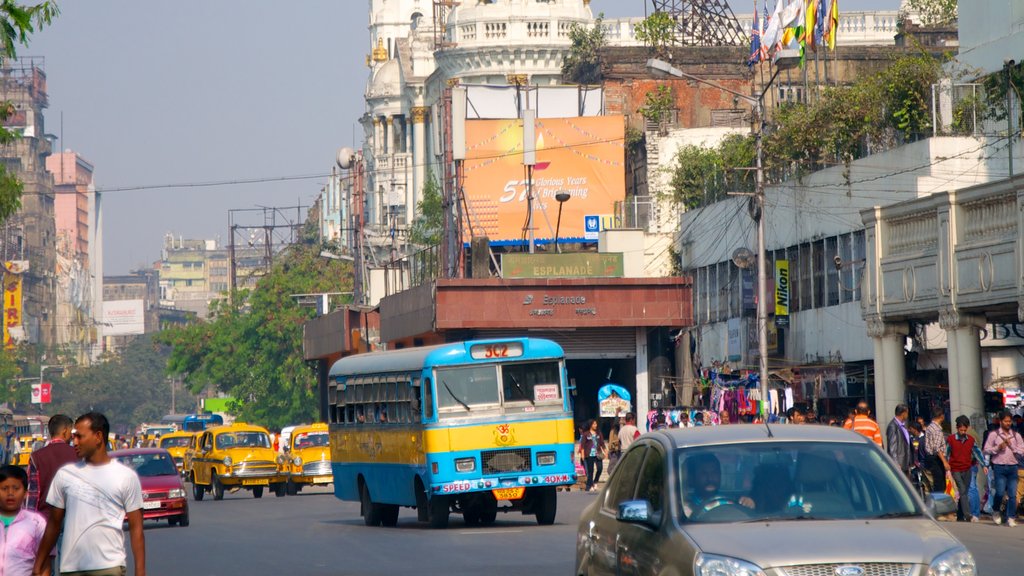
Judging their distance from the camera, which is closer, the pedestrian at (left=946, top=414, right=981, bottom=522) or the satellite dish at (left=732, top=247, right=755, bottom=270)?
the pedestrian at (left=946, top=414, right=981, bottom=522)

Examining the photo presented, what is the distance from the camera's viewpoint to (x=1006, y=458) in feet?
74.3

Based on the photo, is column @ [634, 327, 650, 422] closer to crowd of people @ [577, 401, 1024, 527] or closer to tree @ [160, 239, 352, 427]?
crowd of people @ [577, 401, 1024, 527]

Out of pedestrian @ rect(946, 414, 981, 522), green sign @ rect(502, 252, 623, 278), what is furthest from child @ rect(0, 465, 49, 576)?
green sign @ rect(502, 252, 623, 278)

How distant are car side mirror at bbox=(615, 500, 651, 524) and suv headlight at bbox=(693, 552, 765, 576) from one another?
0.73 m

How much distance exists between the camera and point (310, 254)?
320 ft

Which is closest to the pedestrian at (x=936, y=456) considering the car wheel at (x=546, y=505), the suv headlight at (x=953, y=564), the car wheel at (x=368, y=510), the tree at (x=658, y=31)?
the car wheel at (x=546, y=505)

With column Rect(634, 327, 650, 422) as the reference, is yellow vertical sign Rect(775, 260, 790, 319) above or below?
above

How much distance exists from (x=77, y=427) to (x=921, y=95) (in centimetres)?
3320

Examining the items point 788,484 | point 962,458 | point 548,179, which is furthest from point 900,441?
point 548,179

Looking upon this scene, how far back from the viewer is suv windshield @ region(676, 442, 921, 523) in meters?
9.55

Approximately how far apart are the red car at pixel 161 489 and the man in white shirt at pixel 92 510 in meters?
18.5

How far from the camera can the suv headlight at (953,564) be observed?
8727 millimetres

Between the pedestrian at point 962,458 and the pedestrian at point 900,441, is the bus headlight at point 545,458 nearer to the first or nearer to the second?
the pedestrian at point 900,441

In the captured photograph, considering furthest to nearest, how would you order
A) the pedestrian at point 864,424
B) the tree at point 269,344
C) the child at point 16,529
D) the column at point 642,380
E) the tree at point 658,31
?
1. the tree at point 269,344
2. the tree at point 658,31
3. the column at point 642,380
4. the pedestrian at point 864,424
5. the child at point 16,529
